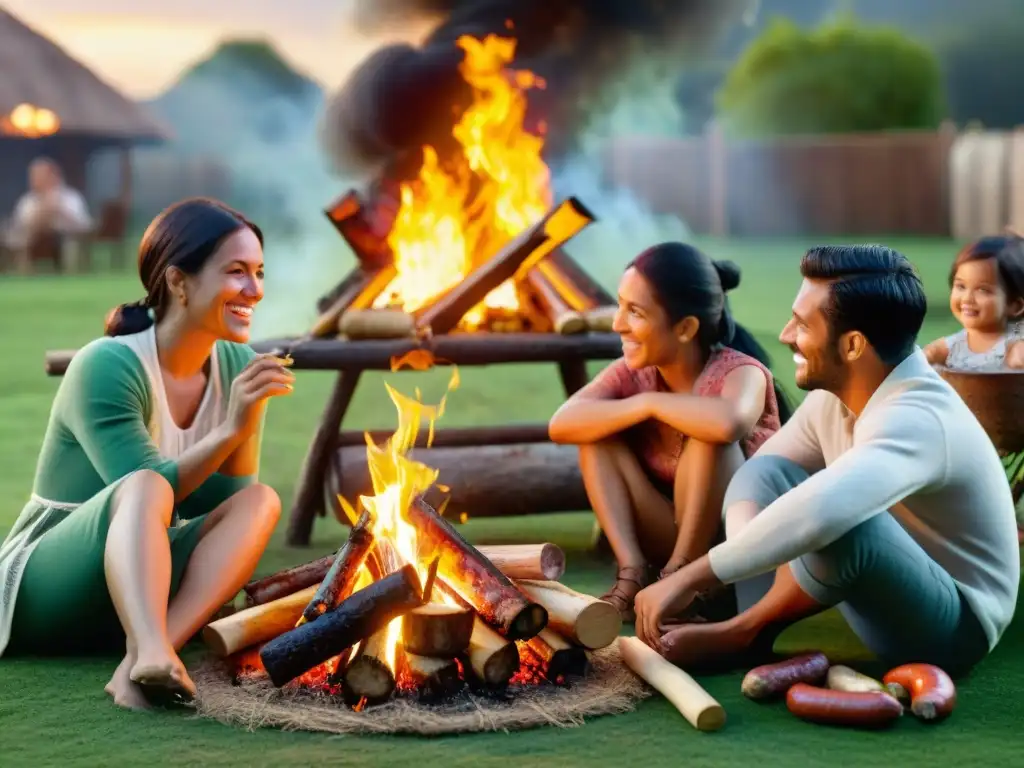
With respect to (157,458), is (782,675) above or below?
below

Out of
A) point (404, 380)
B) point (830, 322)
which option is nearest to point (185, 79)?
point (404, 380)

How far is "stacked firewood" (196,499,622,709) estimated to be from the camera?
385 cm

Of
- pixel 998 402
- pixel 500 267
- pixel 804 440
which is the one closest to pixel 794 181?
pixel 500 267

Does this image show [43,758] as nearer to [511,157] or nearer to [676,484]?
[676,484]

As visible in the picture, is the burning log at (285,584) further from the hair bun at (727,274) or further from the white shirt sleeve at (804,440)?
the hair bun at (727,274)

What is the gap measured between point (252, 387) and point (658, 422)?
57.4 inches

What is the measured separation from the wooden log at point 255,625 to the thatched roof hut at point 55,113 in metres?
24.4

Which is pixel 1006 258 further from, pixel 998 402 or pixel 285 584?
pixel 285 584

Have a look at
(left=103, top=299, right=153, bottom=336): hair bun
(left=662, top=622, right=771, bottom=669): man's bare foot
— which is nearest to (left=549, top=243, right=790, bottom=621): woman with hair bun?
(left=662, top=622, right=771, bottom=669): man's bare foot

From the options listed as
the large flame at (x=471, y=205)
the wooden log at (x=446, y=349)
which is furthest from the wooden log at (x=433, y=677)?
the large flame at (x=471, y=205)

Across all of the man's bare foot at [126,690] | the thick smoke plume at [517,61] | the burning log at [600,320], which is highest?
the thick smoke plume at [517,61]

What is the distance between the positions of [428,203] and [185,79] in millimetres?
42412

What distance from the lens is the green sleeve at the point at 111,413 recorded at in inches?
166

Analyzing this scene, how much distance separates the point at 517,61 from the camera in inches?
325
